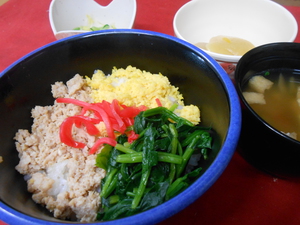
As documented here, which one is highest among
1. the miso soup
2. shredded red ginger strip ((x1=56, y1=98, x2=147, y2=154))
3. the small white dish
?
the small white dish

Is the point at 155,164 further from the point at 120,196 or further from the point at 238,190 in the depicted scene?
the point at 238,190

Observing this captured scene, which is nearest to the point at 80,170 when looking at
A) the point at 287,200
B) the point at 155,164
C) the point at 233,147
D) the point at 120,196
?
the point at 120,196

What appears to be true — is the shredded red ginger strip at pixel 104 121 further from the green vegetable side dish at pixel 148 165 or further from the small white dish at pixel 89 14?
the small white dish at pixel 89 14

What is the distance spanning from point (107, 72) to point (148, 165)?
0.79m

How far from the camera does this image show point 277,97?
1342mm

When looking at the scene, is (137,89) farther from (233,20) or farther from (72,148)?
(233,20)

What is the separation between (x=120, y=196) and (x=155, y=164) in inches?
7.9

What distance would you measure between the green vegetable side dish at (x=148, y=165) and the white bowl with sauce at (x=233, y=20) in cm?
101

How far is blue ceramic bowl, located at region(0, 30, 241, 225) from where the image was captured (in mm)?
932

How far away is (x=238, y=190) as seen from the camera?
3.73ft

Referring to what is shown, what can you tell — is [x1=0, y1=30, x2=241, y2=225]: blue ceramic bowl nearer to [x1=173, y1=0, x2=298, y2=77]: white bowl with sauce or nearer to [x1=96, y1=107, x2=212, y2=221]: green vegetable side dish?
[x1=96, y1=107, x2=212, y2=221]: green vegetable side dish

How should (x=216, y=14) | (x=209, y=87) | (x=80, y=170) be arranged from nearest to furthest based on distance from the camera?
(x=80, y=170) → (x=209, y=87) → (x=216, y=14)

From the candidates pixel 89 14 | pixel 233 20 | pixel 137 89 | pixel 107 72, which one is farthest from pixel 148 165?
pixel 89 14

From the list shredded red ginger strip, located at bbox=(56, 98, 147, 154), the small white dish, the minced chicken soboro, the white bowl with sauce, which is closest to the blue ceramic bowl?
the minced chicken soboro
